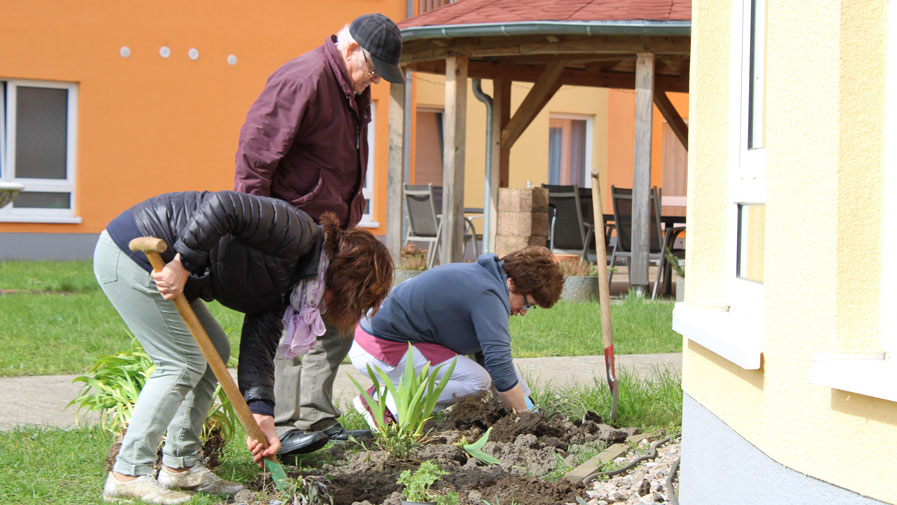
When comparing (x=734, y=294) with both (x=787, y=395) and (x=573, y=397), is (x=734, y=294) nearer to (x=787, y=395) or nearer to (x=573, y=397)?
(x=787, y=395)

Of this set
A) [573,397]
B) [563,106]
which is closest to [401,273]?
[573,397]

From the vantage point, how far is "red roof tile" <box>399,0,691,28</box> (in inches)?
370

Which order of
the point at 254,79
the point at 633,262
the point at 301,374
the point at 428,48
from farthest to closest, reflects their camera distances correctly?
the point at 254,79
the point at 428,48
the point at 633,262
the point at 301,374

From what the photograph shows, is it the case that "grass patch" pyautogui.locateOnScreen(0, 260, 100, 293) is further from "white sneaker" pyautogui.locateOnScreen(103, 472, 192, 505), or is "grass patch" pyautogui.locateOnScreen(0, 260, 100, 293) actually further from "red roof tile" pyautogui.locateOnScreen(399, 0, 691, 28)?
"white sneaker" pyautogui.locateOnScreen(103, 472, 192, 505)

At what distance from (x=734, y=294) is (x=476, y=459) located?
134 centimetres

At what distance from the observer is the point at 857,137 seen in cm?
218

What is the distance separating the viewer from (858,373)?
2061mm

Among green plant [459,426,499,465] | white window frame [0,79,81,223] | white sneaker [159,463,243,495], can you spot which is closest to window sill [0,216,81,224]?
white window frame [0,79,81,223]

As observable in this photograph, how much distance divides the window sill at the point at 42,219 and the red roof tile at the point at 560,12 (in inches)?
235

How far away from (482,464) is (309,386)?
832mm

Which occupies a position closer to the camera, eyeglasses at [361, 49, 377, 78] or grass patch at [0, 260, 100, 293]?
eyeglasses at [361, 49, 377, 78]

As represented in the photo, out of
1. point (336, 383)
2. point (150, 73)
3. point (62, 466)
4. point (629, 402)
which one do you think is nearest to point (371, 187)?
point (150, 73)

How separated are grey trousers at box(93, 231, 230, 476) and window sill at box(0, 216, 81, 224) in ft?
37.3

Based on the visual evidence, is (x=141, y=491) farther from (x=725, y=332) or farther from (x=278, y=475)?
(x=725, y=332)
